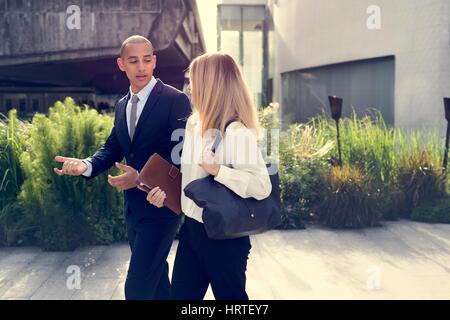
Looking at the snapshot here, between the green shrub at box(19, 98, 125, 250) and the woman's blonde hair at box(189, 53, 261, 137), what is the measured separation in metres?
3.88

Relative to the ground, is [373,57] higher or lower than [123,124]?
higher

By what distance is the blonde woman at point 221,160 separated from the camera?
265 centimetres

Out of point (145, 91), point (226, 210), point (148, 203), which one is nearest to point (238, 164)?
point (226, 210)

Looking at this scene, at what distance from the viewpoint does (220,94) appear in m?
2.73

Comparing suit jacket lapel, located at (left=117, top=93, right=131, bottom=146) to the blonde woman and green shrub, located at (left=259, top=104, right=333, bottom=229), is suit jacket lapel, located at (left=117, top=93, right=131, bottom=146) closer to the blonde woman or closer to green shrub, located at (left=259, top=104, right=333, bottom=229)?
the blonde woman

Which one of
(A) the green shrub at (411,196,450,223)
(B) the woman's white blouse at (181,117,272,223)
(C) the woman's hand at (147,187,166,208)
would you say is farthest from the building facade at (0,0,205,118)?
(B) the woman's white blouse at (181,117,272,223)

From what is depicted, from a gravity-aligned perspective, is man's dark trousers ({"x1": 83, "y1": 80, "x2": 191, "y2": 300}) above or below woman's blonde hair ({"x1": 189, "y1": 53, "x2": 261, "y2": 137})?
below

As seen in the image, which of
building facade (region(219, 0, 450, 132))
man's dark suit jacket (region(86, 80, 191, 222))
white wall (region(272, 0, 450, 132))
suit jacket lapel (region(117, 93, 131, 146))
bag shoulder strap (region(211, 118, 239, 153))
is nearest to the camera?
bag shoulder strap (region(211, 118, 239, 153))

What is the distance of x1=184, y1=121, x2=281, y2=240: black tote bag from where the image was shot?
2.55 m

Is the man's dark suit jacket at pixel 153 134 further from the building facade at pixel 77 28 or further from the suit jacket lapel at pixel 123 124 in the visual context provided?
the building facade at pixel 77 28

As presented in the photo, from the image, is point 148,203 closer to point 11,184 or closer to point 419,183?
point 11,184

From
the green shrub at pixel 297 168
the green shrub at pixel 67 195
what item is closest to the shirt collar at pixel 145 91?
the green shrub at pixel 67 195

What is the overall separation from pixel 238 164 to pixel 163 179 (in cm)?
52
